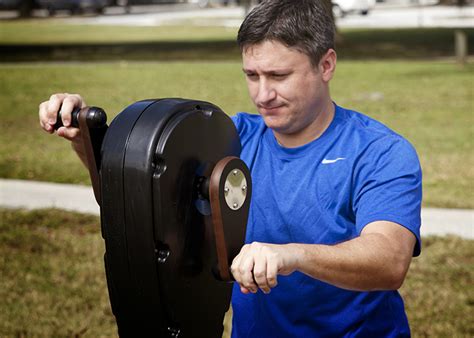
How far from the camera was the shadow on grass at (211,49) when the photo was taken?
2414cm

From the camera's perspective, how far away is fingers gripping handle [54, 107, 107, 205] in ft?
7.22

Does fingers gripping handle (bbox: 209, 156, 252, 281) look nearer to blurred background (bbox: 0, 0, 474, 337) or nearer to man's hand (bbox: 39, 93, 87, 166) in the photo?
man's hand (bbox: 39, 93, 87, 166)

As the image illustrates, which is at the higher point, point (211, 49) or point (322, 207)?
point (322, 207)

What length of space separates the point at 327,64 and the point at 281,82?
0.62 feet

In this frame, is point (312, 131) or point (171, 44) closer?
point (312, 131)

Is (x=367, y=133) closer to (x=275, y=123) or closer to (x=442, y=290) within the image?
(x=275, y=123)

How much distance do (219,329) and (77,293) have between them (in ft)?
10.1

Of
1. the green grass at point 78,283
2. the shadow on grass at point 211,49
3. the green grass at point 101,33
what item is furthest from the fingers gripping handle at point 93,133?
the green grass at point 101,33

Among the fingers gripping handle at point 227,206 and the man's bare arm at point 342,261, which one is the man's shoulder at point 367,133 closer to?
the man's bare arm at point 342,261

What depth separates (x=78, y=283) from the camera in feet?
17.7

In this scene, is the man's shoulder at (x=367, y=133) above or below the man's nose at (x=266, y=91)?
below

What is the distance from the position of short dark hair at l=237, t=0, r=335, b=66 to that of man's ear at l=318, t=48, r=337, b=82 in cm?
2

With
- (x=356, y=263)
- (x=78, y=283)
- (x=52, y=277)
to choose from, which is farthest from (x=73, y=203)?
(x=356, y=263)

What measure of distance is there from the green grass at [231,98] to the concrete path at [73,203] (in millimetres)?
424
